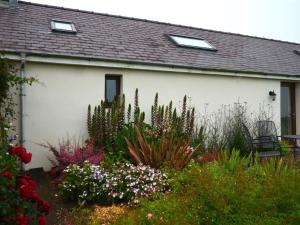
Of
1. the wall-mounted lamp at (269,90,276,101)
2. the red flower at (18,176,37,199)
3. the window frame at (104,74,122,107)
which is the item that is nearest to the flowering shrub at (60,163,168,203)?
the red flower at (18,176,37,199)

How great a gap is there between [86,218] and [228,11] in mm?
18311

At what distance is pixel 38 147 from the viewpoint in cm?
897

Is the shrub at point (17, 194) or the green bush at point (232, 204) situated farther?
the green bush at point (232, 204)

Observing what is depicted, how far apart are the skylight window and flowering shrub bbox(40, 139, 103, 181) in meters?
6.17

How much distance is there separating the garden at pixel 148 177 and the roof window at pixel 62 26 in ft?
8.33

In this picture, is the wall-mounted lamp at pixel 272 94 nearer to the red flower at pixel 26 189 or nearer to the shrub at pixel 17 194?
the shrub at pixel 17 194

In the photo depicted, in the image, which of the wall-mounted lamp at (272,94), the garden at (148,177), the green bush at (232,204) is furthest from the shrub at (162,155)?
the wall-mounted lamp at (272,94)

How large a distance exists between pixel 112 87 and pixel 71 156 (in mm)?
3099

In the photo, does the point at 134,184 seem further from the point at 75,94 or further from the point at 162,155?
the point at 75,94

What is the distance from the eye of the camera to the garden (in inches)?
166

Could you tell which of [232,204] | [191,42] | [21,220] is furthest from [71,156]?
[191,42]

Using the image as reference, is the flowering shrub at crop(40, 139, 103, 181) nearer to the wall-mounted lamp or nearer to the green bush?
the green bush

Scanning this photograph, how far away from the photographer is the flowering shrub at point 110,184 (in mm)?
6322

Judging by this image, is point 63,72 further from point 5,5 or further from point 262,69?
point 262,69
